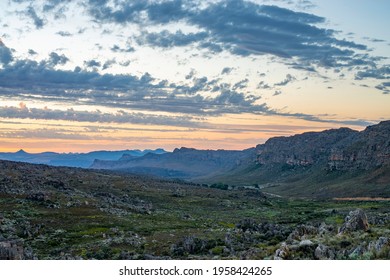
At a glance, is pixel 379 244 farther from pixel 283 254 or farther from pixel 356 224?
pixel 356 224

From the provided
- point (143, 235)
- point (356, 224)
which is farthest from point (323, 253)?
point (143, 235)

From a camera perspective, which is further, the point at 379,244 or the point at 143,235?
the point at 143,235

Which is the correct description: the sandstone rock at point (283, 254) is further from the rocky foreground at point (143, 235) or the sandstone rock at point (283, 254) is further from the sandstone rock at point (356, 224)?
the sandstone rock at point (356, 224)

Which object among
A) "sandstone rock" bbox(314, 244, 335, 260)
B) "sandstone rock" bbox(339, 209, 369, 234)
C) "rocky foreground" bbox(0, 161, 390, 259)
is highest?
"sandstone rock" bbox(314, 244, 335, 260)

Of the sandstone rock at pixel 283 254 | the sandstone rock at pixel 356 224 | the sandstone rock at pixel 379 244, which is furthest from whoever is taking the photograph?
the sandstone rock at pixel 356 224

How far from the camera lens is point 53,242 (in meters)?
44.9

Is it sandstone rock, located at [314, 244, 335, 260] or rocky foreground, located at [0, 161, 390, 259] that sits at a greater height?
sandstone rock, located at [314, 244, 335, 260]

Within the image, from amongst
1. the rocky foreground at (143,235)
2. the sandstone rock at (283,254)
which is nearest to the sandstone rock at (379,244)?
the rocky foreground at (143,235)

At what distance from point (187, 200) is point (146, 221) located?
58102 mm

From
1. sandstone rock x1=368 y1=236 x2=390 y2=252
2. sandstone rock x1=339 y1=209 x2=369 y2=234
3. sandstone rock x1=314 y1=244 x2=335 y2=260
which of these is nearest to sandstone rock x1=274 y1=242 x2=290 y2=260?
sandstone rock x1=314 y1=244 x2=335 y2=260

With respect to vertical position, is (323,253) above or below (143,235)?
above

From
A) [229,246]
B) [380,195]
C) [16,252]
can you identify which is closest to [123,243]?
[229,246]

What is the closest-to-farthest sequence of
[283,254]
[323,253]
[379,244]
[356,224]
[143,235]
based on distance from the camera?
[379,244]
[323,253]
[283,254]
[356,224]
[143,235]

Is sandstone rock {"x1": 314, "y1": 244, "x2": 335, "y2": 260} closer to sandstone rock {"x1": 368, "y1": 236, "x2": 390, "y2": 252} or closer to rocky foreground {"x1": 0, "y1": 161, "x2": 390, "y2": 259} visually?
rocky foreground {"x1": 0, "y1": 161, "x2": 390, "y2": 259}
